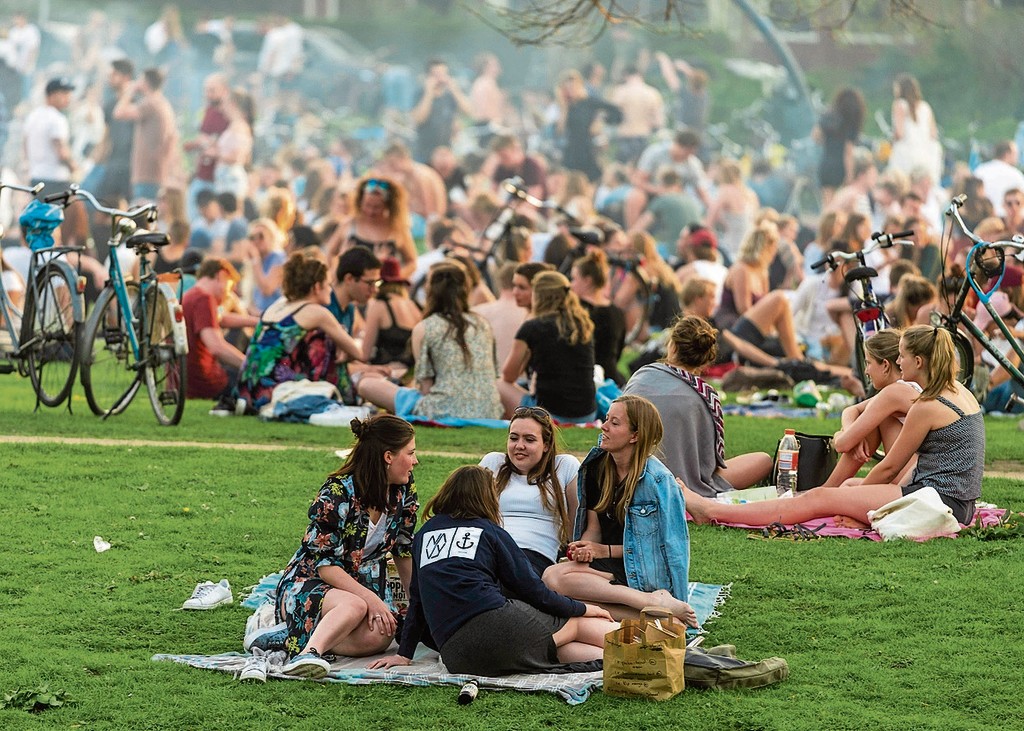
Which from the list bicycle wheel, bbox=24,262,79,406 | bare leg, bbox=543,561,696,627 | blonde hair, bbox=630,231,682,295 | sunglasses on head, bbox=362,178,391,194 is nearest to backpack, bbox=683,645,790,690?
bare leg, bbox=543,561,696,627

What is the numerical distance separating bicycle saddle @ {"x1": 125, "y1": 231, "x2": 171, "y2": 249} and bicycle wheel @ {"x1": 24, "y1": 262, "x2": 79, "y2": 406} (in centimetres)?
55

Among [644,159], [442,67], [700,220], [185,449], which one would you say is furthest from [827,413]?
[442,67]

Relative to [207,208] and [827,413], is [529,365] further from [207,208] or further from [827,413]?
[207,208]

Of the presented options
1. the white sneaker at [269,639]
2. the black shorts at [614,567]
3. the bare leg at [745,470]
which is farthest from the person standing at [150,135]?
the white sneaker at [269,639]

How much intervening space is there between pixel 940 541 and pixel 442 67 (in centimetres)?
2020

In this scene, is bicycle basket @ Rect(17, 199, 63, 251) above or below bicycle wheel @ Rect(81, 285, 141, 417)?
above

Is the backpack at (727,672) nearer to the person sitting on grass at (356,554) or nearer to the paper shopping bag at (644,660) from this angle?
the paper shopping bag at (644,660)

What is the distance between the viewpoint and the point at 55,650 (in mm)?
5902

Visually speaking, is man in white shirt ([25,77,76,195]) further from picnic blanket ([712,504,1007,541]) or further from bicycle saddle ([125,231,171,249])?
picnic blanket ([712,504,1007,541])

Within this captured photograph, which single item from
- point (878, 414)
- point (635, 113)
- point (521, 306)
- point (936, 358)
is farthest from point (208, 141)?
point (936, 358)

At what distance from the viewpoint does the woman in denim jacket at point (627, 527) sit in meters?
6.24

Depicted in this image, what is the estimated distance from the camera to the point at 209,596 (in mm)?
6629

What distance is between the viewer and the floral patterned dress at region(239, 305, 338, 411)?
11.6 m

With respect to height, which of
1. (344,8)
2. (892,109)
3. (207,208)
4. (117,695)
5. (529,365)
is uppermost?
(344,8)
